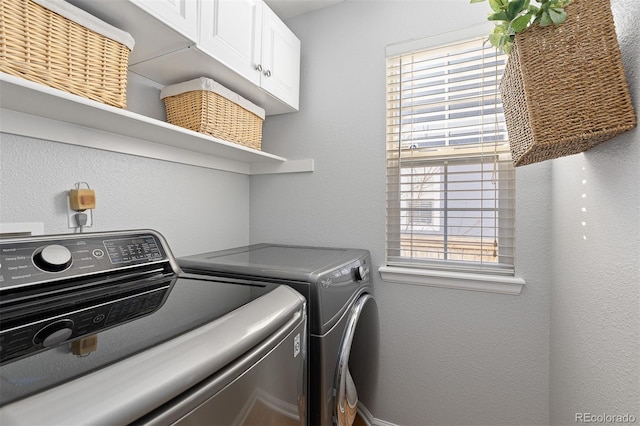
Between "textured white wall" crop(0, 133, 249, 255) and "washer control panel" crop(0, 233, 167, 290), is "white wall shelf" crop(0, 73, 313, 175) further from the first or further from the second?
"washer control panel" crop(0, 233, 167, 290)

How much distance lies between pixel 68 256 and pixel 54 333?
1.16 ft

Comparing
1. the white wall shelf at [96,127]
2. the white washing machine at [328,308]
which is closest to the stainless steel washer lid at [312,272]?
the white washing machine at [328,308]

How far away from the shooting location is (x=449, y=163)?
1650mm

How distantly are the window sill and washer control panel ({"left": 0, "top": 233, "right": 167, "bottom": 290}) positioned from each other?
116cm

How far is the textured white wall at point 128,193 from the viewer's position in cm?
100

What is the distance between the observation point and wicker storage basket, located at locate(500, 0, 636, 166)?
69 centimetres

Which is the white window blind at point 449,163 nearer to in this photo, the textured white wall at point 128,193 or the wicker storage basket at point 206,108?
the wicker storage basket at point 206,108

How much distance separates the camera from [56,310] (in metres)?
0.69

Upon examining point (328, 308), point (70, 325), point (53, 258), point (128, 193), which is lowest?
point (328, 308)

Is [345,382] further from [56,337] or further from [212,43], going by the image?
[212,43]

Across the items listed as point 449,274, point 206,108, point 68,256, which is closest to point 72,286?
point 68,256

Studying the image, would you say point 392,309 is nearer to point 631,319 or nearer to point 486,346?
point 486,346

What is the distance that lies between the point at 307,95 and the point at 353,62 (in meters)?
0.34

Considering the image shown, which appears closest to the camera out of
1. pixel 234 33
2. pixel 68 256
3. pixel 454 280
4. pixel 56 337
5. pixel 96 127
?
pixel 56 337
